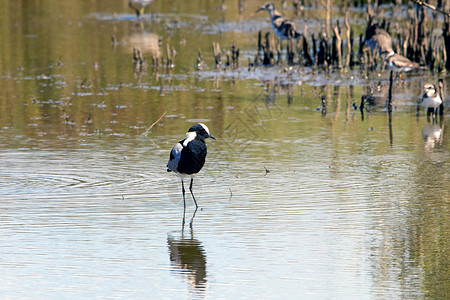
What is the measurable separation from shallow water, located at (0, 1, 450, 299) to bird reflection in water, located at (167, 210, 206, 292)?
1.0 inches

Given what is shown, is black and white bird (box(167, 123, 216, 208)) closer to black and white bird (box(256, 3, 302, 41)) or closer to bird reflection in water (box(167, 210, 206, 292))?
bird reflection in water (box(167, 210, 206, 292))

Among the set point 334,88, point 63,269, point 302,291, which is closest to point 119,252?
point 63,269

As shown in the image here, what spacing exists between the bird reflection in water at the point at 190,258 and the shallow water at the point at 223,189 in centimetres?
2

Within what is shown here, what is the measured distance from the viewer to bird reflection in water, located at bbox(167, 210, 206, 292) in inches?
270

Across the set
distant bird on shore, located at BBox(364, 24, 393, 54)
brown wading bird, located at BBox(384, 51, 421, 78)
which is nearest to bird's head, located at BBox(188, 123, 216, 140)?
brown wading bird, located at BBox(384, 51, 421, 78)

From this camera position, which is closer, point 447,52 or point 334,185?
point 334,185

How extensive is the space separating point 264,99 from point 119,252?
9.00m

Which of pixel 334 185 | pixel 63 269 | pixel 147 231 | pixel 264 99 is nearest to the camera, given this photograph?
pixel 63 269

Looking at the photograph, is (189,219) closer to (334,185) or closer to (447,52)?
(334,185)

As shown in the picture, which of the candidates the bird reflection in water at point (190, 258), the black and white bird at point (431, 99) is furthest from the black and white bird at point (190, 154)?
the black and white bird at point (431, 99)

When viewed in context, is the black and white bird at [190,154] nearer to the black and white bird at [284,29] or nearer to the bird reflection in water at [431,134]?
the bird reflection in water at [431,134]

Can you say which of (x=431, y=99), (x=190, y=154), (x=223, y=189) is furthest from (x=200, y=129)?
(x=431, y=99)

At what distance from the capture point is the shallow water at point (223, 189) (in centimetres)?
689

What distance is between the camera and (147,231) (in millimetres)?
8156
